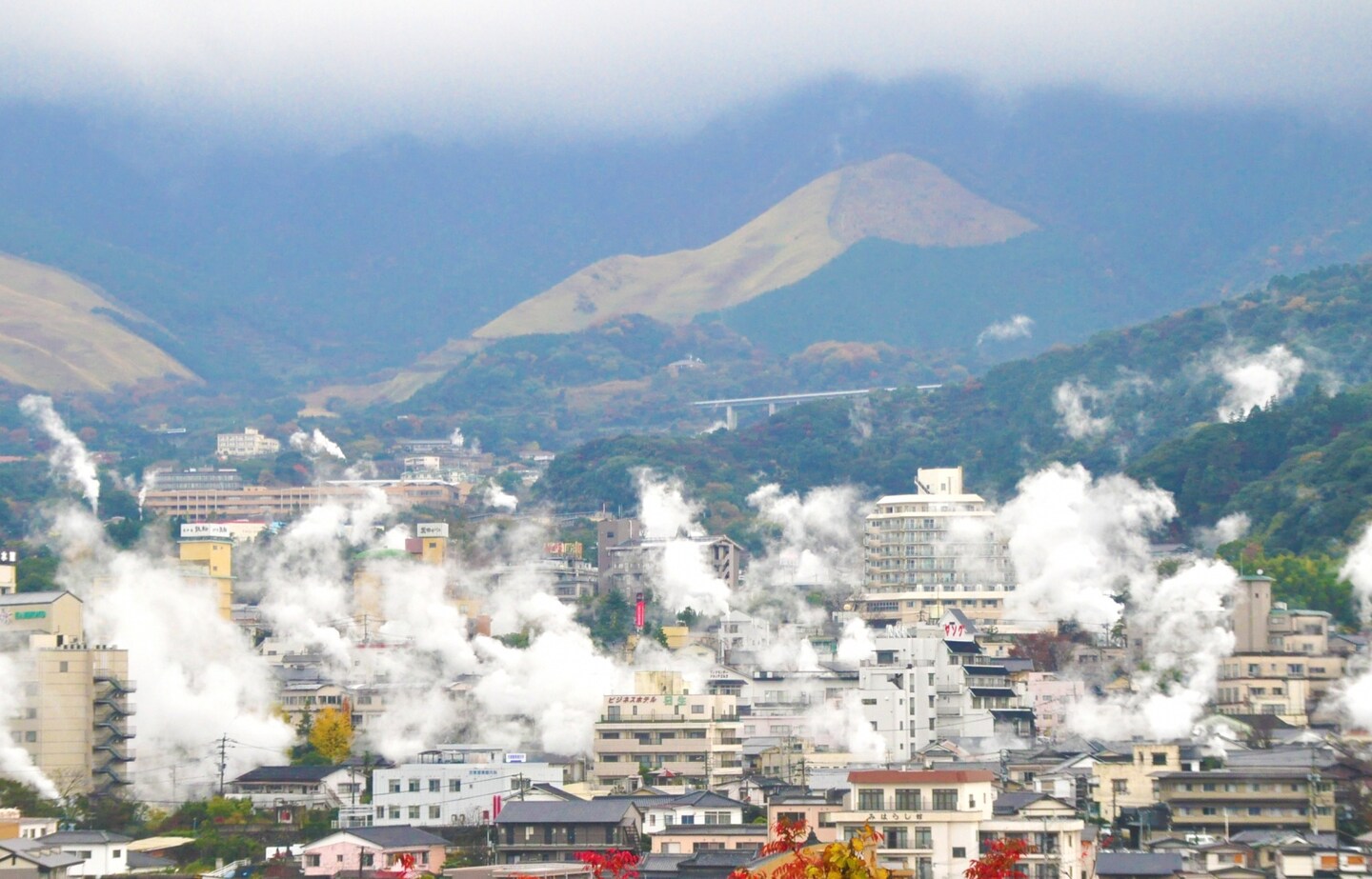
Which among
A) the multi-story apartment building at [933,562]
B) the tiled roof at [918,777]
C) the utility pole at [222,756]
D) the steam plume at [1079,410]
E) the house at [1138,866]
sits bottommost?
the house at [1138,866]

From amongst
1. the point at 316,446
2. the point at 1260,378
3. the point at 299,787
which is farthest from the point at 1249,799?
the point at 316,446

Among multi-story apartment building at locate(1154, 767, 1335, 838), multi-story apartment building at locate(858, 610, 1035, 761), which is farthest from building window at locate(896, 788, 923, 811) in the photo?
multi-story apartment building at locate(858, 610, 1035, 761)

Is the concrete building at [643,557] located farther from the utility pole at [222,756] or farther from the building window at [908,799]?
the building window at [908,799]

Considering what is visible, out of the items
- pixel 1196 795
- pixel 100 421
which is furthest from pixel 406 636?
pixel 100 421

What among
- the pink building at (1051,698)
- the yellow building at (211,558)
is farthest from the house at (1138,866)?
the yellow building at (211,558)

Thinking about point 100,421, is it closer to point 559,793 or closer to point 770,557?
point 770,557

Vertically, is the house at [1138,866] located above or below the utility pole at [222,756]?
below
